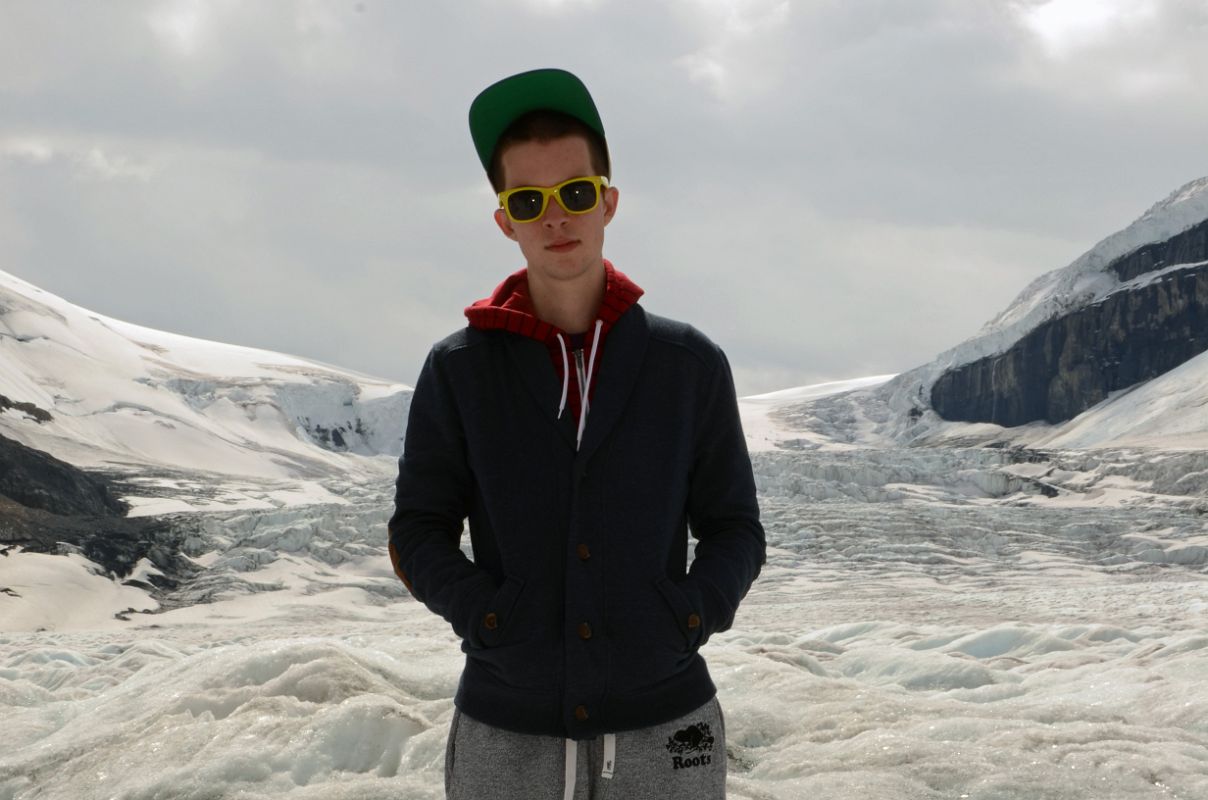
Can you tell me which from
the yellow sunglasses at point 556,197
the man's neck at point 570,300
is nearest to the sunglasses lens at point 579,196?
the yellow sunglasses at point 556,197

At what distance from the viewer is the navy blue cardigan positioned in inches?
83.3

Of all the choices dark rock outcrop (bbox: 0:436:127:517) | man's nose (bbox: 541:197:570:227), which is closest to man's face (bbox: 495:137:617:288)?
man's nose (bbox: 541:197:570:227)

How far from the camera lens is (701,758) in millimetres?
2182

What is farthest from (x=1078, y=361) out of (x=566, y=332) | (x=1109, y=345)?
(x=566, y=332)

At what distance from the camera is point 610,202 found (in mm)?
2359

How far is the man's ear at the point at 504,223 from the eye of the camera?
2359 millimetres

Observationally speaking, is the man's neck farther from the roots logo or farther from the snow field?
the snow field

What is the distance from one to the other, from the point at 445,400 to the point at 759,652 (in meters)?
5.94

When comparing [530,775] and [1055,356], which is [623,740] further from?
[1055,356]

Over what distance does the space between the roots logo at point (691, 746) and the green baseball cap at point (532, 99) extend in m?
1.31

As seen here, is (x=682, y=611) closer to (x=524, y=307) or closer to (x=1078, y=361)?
(x=524, y=307)

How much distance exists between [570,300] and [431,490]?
0.51m

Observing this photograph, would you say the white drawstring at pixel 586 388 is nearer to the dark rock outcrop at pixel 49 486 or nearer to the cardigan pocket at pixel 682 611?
the cardigan pocket at pixel 682 611

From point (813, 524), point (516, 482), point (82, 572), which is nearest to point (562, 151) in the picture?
point (516, 482)
